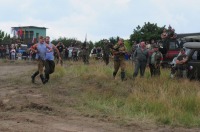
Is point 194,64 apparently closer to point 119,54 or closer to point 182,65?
point 182,65

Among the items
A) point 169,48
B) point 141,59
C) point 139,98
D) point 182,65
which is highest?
point 169,48

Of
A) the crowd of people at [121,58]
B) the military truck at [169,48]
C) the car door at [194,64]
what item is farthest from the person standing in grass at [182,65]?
the military truck at [169,48]

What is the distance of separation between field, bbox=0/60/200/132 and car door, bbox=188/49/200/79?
941 mm

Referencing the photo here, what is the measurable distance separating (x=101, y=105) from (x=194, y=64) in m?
5.92

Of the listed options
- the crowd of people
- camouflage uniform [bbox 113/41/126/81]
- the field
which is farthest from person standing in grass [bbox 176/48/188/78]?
camouflage uniform [bbox 113/41/126/81]

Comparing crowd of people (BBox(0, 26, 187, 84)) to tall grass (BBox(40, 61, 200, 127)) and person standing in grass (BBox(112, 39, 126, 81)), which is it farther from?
tall grass (BBox(40, 61, 200, 127))

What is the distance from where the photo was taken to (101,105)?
1134 centimetres

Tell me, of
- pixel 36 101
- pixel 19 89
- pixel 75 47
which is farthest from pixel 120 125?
pixel 75 47

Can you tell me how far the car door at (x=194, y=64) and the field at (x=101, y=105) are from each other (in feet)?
3.09

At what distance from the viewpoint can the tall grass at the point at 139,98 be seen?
10156 mm

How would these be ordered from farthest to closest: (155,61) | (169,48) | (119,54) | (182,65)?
(169,48) → (155,61) → (119,54) → (182,65)

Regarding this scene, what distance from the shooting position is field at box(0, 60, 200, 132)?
884 centimetres

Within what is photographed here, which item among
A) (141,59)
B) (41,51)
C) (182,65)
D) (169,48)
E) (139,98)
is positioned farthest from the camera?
(169,48)

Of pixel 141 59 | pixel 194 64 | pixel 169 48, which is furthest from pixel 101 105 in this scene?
pixel 169 48
